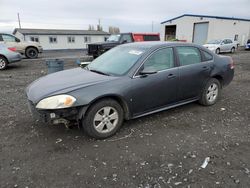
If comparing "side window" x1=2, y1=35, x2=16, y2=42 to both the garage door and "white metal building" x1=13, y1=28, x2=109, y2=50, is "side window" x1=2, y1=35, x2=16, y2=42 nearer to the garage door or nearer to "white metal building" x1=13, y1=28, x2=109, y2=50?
"white metal building" x1=13, y1=28, x2=109, y2=50

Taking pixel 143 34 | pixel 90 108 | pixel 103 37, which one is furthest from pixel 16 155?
pixel 103 37

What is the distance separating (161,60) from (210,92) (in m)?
1.66

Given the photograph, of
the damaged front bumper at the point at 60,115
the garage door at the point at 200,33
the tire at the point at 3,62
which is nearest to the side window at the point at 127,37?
the tire at the point at 3,62

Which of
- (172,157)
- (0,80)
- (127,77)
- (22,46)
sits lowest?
(172,157)

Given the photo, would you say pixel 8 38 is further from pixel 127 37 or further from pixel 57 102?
pixel 57 102

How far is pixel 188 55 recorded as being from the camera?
4359mm

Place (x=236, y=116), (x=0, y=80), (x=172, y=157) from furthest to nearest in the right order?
(x=0, y=80), (x=236, y=116), (x=172, y=157)

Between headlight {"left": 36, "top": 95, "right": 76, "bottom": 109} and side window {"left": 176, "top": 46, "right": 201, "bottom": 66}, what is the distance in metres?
2.39

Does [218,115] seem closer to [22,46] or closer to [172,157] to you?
[172,157]

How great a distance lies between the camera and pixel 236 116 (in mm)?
4332

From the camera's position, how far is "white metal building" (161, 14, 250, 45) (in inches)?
1119

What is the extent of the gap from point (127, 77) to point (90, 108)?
2.72 ft

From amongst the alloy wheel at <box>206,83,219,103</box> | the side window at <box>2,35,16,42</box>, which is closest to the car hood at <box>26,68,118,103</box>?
the alloy wheel at <box>206,83,219,103</box>

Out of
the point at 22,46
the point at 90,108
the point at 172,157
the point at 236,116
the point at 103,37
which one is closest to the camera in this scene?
the point at 172,157
